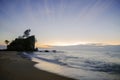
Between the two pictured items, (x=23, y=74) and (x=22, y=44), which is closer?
(x=23, y=74)

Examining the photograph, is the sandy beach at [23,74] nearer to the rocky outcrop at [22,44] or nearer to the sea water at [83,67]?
the sea water at [83,67]

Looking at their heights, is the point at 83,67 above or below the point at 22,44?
below

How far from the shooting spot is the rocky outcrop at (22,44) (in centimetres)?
8481

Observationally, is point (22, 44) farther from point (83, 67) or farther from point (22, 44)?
point (83, 67)

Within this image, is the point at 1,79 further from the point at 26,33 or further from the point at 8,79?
the point at 26,33

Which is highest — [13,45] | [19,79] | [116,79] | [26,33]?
[26,33]

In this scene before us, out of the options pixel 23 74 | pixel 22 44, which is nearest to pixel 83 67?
pixel 23 74

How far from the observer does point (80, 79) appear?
330 inches

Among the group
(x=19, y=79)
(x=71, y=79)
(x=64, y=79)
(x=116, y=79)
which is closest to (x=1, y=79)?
(x=19, y=79)

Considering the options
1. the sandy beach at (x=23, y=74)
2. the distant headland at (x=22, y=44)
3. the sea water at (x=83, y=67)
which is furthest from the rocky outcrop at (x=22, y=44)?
the sandy beach at (x=23, y=74)

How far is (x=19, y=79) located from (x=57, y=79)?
2422 millimetres

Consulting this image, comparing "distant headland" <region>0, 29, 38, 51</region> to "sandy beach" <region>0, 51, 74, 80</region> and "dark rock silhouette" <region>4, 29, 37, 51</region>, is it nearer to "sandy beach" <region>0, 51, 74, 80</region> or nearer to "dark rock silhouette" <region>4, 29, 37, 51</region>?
"dark rock silhouette" <region>4, 29, 37, 51</region>

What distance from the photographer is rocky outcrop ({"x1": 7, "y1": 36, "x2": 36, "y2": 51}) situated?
278 ft

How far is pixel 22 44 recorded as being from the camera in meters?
87.1
